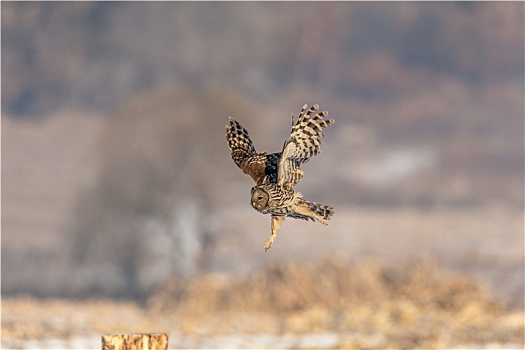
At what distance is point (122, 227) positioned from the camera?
27.9 m

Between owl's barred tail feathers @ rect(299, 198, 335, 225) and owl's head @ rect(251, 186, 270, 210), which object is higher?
owl's barred tail feathers @ rect(299, 198, 335, 225)

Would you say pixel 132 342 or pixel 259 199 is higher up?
pixel 259 199

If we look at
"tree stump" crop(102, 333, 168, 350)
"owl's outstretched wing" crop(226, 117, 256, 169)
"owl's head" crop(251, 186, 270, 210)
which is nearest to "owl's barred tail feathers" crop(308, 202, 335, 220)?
"owl's head" crop(251, 186, 270, 210)

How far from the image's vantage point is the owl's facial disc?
5677mm

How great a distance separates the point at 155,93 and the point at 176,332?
16.0 meters

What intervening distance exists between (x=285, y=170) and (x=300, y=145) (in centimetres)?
30

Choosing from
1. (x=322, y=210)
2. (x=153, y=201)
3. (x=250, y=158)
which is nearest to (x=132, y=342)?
(x=250, y=158)

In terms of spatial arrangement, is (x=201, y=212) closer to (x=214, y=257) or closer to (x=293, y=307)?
(x=214, y=257)

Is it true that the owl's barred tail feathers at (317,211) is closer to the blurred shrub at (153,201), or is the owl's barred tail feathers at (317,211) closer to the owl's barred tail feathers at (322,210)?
the owl's barred tail feathers at (322,210)

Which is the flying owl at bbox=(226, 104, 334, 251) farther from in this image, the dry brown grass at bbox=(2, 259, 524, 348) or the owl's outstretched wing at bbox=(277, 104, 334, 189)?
the dry brown grass at bbox=(2, 259, 524, 348)

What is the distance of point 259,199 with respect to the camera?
5.69m

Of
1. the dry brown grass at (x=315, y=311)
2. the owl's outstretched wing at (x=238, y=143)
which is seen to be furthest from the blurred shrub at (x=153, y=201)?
the owl's outstretched wing at (x=238, y=143)

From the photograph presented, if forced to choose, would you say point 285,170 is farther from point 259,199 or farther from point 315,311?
point 315,311

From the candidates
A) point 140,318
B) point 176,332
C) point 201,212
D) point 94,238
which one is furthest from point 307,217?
point 94,238
